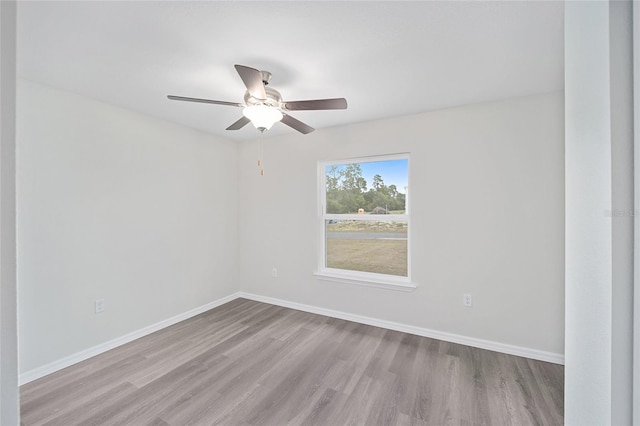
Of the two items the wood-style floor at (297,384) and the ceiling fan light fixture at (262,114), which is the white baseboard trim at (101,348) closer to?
the wood-style floor at (297,384)

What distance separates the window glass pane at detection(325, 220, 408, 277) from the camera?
304 centimetres

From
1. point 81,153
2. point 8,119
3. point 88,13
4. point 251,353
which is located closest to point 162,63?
point 88,13

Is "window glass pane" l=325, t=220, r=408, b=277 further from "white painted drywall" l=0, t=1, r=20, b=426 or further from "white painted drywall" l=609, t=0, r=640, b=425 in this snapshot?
"white painted drywall" l=0, t=1, r=20, b=426

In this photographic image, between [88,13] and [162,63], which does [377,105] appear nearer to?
[162,63]

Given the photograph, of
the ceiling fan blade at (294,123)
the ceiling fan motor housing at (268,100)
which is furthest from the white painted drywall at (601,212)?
the ceiling fan blade at (294,123)

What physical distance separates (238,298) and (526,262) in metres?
3.56

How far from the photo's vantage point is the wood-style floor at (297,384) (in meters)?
1.71

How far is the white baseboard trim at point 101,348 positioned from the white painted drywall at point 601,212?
3.27 m

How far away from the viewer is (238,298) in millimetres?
3914

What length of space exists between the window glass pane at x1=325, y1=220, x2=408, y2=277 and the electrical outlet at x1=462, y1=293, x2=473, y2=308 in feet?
2.03

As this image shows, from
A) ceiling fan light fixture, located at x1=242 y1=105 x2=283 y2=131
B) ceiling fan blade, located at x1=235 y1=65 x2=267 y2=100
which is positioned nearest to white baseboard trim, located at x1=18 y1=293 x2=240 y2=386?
ceiling fan light fixture, located at x1=242 y1=105 x2=283 y2=131

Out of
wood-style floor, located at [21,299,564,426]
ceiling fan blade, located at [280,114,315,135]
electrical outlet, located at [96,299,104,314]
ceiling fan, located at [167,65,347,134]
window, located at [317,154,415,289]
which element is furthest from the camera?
window, located at [317,154,415,289]

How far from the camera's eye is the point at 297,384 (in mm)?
2021

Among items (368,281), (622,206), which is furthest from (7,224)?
(368,281)
